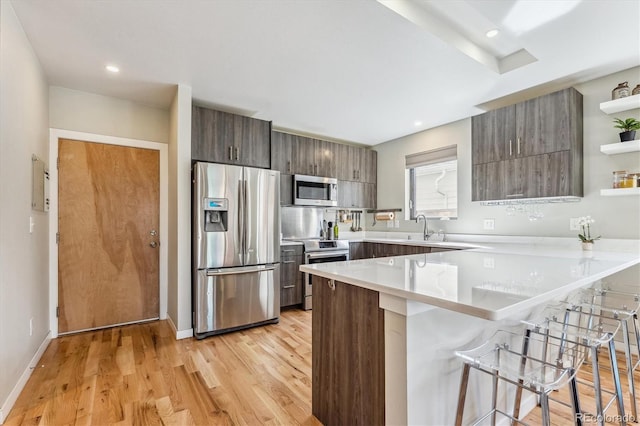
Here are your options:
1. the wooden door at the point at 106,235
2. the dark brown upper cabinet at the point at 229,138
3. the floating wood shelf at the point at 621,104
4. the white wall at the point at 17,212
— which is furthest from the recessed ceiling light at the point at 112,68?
the floating wood shelf at the point at 621,104

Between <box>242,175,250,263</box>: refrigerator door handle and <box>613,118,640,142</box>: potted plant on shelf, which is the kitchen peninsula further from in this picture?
<box>242,175,250,263</box>: refrigerator door handle

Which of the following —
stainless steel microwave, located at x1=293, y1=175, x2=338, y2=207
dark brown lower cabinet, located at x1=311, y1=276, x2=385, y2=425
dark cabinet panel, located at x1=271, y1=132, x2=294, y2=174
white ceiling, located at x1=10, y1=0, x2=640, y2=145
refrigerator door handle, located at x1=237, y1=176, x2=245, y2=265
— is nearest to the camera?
dark brown lower cabinet, located at x1=311, y1=276, x2=385, y2=425

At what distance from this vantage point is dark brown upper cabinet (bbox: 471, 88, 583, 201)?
2.71 metres

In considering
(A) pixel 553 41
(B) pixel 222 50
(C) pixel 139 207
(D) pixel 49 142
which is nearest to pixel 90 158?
(D) pixel 49 142

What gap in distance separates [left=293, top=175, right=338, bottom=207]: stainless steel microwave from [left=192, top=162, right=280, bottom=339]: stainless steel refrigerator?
0.76 metres

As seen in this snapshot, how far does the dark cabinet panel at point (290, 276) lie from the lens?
12.2ft

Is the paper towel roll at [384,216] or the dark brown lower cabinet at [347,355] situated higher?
the paper towel roll at [384,216]

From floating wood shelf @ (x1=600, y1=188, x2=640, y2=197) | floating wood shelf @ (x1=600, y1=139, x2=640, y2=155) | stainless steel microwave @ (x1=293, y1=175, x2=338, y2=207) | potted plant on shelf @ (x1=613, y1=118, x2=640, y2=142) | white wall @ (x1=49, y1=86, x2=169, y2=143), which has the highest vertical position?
white wall @ (x1=49, y1=86, x2=169, y2=143)

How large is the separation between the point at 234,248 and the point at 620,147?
3.51m

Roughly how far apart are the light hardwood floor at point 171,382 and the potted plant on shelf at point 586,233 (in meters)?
0.98

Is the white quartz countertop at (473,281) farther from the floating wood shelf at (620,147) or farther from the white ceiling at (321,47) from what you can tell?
the white ceiling at (321,47)

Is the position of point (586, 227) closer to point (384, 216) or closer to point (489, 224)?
point (489, 224)

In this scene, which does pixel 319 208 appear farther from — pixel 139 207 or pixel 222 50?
pixel 222 50

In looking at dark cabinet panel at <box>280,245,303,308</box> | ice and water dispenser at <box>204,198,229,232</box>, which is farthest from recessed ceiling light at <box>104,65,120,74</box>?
dark cabinet panel at <box>280,245,303,308</box>
